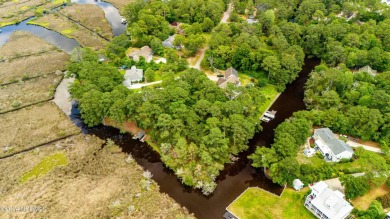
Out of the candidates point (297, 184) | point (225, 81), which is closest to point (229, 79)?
point (225, 81)

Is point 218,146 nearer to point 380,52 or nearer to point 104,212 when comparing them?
point 104,212

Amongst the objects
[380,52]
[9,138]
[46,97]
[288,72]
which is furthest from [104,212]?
[380,52]

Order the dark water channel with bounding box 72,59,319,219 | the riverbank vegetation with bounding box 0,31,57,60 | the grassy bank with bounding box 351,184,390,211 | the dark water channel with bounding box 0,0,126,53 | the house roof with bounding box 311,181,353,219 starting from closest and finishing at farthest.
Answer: the house roof with bounding box 311,181,353,219, the grassy bank with bounding box 351,184,390,211, the dark water channel with bounding box 72,59,319,219, the riverbank vegetation with bounding box 0,31,57,60, the dark water channel with bounding box 0,0,126,53

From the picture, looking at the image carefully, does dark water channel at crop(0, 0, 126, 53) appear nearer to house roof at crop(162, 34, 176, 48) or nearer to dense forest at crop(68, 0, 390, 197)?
dense forest at crop(68, 0, 390, 197)

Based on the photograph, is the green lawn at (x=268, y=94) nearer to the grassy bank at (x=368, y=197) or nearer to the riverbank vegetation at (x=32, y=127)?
the grassy bank at (x=368, y=197)

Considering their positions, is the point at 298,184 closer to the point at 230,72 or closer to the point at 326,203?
the point at 326,203

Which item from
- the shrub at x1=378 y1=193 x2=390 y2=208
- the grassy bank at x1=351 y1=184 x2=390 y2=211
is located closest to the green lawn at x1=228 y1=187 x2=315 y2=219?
the grassy bank at x1=351 y1=184 x2=390 y2=211

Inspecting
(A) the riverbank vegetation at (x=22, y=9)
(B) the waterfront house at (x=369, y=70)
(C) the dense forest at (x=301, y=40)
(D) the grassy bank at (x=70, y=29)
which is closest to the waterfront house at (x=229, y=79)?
(C) the dense forest at (x=301, y=40)
